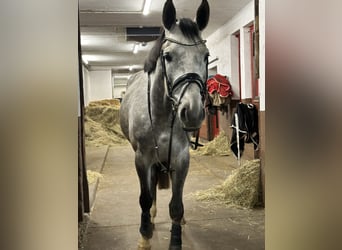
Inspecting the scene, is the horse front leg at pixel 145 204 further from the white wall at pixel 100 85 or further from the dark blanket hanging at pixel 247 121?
the white wall at pixel 100 85

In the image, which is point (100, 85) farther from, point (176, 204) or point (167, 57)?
point (167, 57)

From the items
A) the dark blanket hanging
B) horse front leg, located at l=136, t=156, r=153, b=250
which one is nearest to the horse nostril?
horse front leg, located at l=136, t=156, r=153, b=250

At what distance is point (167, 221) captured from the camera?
1.48m

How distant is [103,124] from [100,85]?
2597mm

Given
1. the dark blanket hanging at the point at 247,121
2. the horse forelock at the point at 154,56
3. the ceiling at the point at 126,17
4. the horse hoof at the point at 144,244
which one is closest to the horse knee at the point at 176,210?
the horse hoof at the point at 144,244

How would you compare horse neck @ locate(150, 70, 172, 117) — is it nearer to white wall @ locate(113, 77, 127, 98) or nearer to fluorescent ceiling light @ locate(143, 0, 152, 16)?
fluorescent ceiling light @ locate(143, 0, 152, 16)

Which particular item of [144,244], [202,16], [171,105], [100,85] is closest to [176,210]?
[144,244]

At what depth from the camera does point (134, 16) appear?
276 centimetres

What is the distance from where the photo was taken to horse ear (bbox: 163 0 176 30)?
2.69ft

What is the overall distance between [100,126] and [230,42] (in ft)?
8.99
